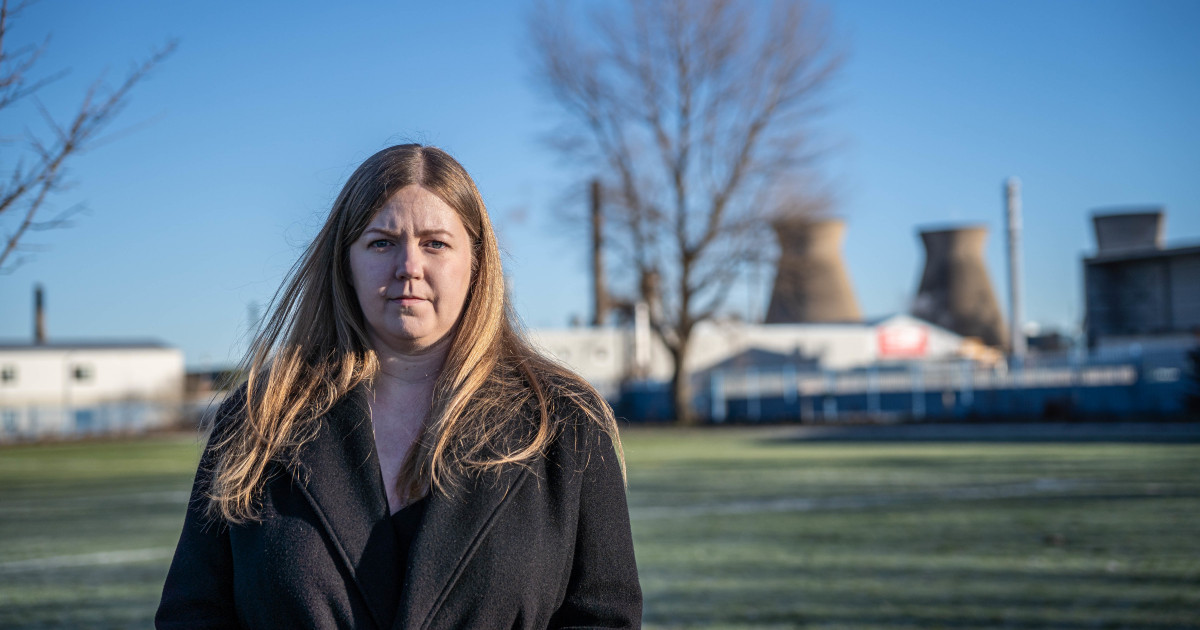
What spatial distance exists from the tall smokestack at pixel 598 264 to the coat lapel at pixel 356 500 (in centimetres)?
3144

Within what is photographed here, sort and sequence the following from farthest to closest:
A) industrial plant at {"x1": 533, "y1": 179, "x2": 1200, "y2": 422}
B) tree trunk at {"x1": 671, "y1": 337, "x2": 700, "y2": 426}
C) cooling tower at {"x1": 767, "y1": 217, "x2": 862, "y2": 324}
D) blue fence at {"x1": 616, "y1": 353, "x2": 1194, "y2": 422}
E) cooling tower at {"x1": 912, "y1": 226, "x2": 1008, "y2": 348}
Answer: cooling tower at {"x1": 912, "y1": 226, "x2": 1008, "y2": 348}, cooling tower at {"x1": 767, "y1": 217, "x2": 862, "y2": 324}, tree trunk at {"x1": 671, "y1": 337, "x2": 700, "y2": 426}, industrial plant at {"x1": 533, "y1": 179, "x2": 1200, "y2": 422}, blue fence at {"x1": 616, "y1": 353, "x2": 1194, "y2": 422}

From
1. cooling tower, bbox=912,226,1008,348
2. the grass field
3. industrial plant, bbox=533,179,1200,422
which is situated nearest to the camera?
the grass field

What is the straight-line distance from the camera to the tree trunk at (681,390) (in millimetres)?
34125

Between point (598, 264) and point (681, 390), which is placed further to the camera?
point (598, 264)

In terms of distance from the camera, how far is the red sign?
51125 mm

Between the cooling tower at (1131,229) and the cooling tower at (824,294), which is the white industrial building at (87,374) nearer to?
the cooling tower at (824,294)

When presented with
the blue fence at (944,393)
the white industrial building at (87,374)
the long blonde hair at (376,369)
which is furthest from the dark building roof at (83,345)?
the long blonde hair at (376,369)

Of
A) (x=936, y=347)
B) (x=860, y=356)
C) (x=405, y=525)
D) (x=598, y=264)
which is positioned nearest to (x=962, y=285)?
(x=936, y=347)

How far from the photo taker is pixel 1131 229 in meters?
41.4

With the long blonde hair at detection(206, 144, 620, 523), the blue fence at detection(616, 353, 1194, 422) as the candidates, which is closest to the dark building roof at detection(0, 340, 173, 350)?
the blue fence at detection(616, 353, 1194, 422)

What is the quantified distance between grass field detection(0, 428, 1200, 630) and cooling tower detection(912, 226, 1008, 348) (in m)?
44.0

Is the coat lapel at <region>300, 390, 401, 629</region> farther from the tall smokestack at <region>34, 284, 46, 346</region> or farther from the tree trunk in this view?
the tall smokestack at <region>34, 284, 46, 346</region>

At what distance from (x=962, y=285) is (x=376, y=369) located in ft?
195

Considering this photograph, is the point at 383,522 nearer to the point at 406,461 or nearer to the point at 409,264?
the point at 406,461
